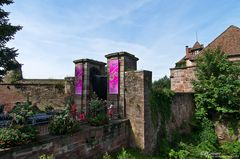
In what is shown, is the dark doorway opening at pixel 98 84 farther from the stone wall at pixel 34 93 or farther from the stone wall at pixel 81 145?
the stone wall at pixel 34 93

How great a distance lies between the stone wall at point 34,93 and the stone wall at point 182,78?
9.14 metres

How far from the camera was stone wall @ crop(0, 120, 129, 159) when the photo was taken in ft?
18.8

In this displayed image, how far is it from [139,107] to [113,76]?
2040 millimetres

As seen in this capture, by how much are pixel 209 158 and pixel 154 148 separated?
2.66m

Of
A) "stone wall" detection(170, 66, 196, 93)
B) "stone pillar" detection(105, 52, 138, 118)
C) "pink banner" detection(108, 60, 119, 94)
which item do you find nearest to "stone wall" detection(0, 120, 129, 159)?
"stone pillar" detection(105, 52, 138, 118)

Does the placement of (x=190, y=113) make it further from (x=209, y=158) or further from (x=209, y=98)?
(x=209, y=158)

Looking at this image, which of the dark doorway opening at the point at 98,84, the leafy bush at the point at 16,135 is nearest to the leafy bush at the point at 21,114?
the leafy bush at the point at 16,135

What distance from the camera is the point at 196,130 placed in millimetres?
14062

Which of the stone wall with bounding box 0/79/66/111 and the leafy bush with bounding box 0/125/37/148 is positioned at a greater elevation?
the stone wall with bounding box 0/79/66/111

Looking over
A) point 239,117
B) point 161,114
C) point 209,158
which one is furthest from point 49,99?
point 239,117

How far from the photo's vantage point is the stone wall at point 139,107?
954 cm

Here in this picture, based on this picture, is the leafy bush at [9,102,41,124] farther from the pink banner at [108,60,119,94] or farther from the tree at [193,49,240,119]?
the tree at [193,49,240,119]

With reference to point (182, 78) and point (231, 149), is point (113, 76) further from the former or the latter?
point (182, 78)

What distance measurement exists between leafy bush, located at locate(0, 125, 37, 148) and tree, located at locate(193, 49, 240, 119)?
433 inches
